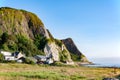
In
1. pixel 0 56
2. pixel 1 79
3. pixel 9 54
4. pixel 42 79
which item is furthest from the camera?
pixel 9 54

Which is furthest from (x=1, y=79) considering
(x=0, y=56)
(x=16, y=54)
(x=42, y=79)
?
(x=16, y=54)

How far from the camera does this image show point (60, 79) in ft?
133

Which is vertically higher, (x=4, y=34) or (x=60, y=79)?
(x=4, y=34)

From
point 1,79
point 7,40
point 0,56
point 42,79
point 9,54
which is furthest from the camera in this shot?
point 7,40

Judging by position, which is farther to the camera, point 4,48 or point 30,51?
point 30,51

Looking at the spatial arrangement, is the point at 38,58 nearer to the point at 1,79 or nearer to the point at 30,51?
the point at 30,51

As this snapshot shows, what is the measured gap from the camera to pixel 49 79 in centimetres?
4066

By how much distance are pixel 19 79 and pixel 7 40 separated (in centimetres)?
15471

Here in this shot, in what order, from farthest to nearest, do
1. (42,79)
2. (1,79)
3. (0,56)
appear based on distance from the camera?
(0,56)
(42,79)
(1,79)

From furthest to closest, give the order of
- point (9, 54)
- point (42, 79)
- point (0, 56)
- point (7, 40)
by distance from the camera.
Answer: point (7, 40), point (9, 54), point (0, 56), point (42, 79)

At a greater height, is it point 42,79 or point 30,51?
point 30,51

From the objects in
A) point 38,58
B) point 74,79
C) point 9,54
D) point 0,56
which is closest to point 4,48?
point 9,54

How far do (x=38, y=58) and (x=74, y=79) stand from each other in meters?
138

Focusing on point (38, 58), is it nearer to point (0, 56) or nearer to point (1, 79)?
point (0, 56)
